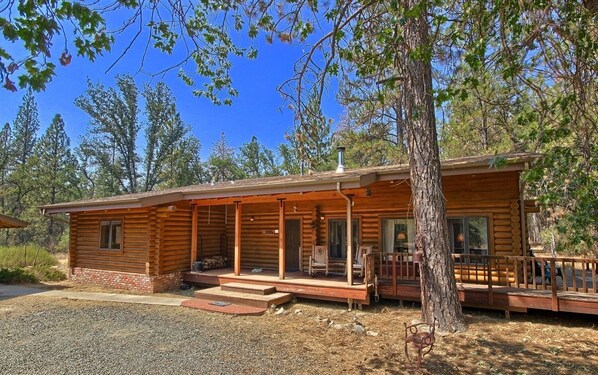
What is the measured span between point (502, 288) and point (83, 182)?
37.3m

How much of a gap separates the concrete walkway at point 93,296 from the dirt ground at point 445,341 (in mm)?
2732

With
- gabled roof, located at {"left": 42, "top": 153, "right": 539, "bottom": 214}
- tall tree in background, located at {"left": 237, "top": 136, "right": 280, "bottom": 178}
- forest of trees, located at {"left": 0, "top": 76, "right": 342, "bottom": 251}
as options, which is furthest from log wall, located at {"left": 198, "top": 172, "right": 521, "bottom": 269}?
tall tree in background, located at {"left": 237, "top": 136, "right": 280, "bottom": 178}

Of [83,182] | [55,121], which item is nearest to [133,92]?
[55,121]

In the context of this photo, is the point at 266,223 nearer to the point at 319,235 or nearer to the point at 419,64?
the point at 319,235

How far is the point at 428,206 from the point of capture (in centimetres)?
632

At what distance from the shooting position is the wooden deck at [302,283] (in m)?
8.07

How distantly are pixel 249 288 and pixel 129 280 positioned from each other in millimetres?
4218

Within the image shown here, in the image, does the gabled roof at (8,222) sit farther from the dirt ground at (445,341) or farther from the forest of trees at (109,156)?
the forest of trees at (109,156)

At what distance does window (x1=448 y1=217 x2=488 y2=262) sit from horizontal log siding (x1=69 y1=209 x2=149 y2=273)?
8422 mm

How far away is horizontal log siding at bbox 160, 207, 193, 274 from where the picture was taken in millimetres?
10719

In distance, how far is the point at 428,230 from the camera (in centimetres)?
629

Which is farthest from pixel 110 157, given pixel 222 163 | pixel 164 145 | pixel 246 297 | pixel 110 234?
pixel 246 297

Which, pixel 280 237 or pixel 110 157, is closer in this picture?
pixel 280 237

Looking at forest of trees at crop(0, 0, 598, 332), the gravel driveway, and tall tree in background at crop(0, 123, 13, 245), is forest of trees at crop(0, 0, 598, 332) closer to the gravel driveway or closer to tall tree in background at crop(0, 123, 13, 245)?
the gravel driveway
